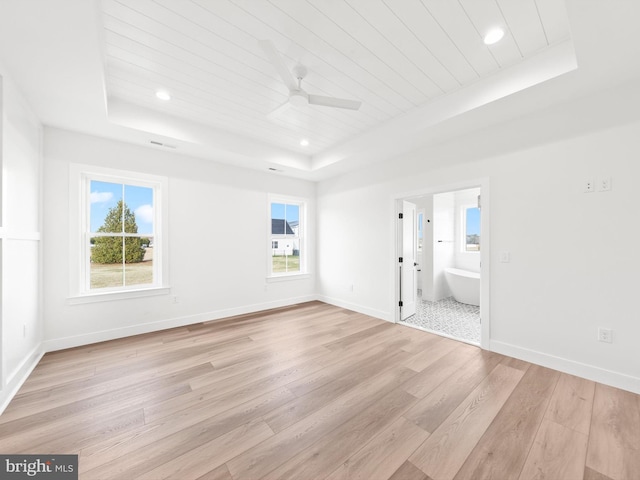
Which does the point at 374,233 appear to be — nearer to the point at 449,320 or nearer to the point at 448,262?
the point at 449,320

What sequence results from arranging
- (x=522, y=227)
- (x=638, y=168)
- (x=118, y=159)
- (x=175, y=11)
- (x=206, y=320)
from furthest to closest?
(x=206, y=320) → (x=118, y=159) → (x=522, y=227) → (x=638, y=168) → (x=175, y=11)

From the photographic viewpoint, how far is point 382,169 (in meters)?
4.16

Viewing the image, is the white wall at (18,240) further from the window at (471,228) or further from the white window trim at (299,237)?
the window at (471,228)

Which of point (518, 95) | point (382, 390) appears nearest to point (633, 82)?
point (518, 95)

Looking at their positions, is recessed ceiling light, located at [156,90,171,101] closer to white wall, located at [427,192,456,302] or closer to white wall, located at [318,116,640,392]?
white wall, located at [318,116,640,392]

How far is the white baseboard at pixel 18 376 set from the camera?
1.96m

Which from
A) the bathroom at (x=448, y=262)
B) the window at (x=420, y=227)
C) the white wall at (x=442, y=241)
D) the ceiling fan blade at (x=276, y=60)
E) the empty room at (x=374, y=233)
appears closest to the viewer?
the empty room at (x=374, y=233)

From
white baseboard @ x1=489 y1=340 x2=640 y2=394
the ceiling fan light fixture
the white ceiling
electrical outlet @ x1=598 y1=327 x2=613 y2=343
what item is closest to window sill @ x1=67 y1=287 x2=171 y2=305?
the white ceiling

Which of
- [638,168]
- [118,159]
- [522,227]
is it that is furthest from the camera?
[118,159]

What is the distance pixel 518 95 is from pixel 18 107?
4.54 metres

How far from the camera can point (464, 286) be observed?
17.0 ft

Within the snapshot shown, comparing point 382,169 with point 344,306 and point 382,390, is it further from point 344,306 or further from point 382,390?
point 382,390

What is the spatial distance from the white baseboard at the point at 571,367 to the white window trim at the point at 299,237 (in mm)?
3395

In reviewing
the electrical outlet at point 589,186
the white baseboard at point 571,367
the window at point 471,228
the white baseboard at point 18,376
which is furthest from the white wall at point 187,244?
the electrical outlet at point 589,186
